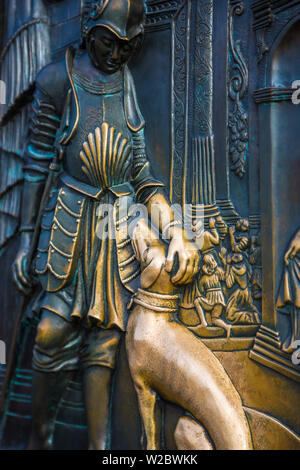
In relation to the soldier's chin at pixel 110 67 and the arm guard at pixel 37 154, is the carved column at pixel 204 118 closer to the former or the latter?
the soldier's chin at pixel 110 67

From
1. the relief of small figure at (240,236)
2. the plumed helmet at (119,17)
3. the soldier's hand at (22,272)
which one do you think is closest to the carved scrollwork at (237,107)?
the relief of small figure at (240,236)

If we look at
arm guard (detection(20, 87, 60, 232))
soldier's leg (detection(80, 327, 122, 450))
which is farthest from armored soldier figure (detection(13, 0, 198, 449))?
arm guard (detection(20, 87, 60, 232))

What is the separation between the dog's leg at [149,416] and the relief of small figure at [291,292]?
33.4 inches

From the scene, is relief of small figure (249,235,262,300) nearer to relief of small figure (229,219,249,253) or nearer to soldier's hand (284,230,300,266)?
relief of small figure (229,219,249,253)

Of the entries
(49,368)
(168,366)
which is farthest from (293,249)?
(49,368)

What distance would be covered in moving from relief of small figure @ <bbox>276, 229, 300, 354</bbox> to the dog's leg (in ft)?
2.78

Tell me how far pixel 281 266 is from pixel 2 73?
2685mm

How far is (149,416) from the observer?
345 centimetres

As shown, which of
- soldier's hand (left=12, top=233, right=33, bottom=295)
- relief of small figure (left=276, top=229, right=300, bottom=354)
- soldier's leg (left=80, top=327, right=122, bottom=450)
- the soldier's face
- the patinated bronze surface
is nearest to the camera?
relief of small figure (left=276, top=229, right=300, bottom=354)

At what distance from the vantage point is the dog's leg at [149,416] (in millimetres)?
3432

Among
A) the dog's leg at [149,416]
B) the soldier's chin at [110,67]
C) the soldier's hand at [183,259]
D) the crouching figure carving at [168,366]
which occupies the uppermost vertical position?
the soldier's chin at [110,67]

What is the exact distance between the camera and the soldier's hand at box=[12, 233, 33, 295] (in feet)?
13.3

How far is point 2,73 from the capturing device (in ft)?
15.1
